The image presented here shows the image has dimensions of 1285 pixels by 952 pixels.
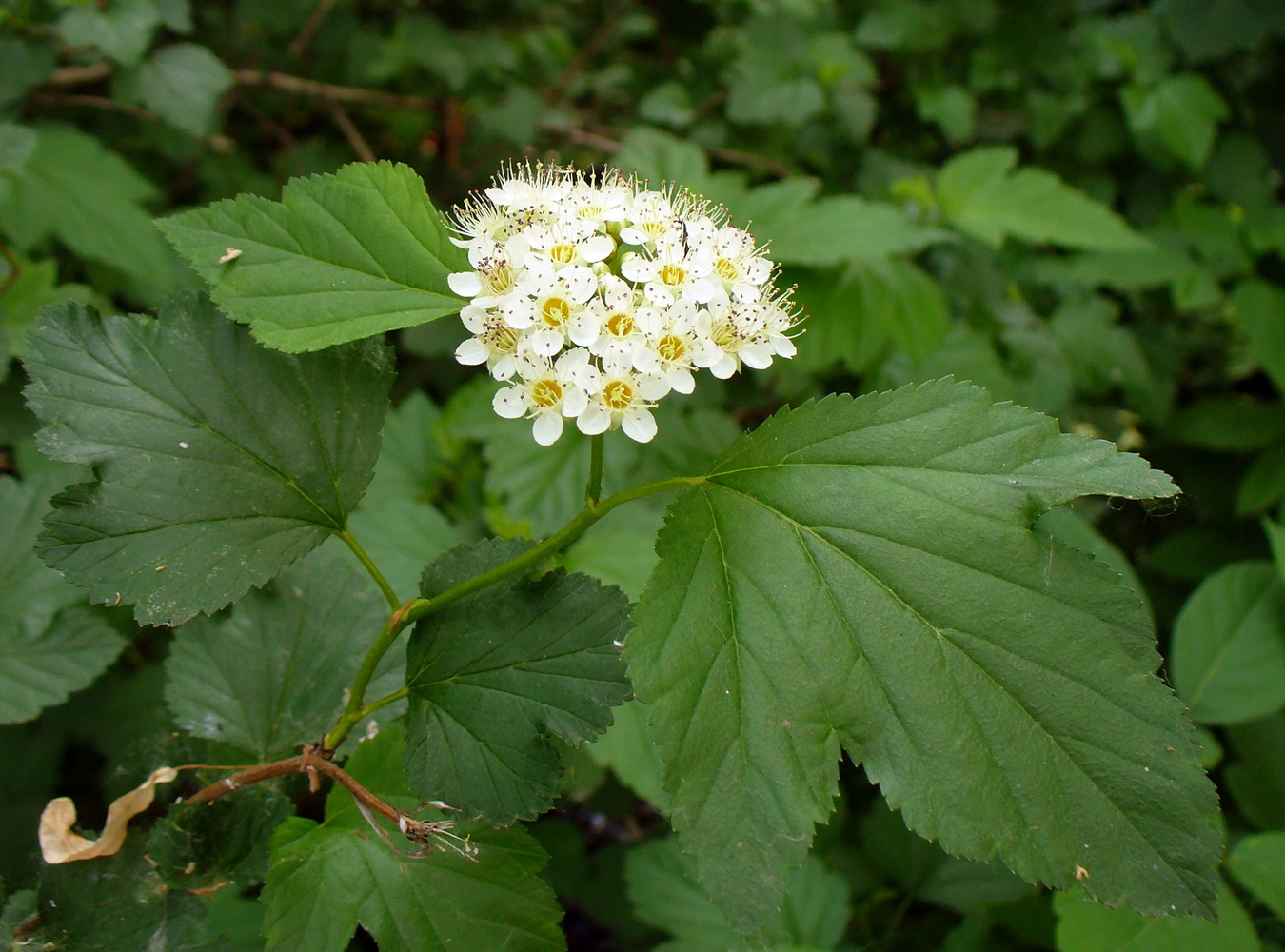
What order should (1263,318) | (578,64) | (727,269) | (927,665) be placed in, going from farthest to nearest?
(578,64) < (1263,318) < (727,269) < (927,665)

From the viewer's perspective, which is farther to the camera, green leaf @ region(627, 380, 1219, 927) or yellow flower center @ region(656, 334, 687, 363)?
yellow flower center @ region(656, 334, 687, 363)

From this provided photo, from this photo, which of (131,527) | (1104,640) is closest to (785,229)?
(1104,640)

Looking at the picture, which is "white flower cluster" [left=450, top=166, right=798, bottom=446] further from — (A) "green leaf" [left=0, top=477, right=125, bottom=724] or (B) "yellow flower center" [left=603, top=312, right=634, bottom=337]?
(A) "green leaf" [left=0, top=477, right=125, bottom=724]

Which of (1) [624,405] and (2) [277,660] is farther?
(2) [277,660]

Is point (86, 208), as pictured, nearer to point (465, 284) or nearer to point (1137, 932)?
point (465, 284)

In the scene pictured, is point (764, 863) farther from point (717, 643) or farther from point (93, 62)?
point (93, 62)

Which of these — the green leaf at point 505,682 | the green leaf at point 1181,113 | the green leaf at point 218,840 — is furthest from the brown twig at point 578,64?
the green leaf at point 218,840

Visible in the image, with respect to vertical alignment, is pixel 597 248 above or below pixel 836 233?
above

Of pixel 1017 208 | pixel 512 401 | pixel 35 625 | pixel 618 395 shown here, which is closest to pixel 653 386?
pixel 618 395

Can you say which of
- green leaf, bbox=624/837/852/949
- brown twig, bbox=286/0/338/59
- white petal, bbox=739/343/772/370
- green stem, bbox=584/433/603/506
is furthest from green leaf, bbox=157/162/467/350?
brown twig, bbox=286/0/338/59
